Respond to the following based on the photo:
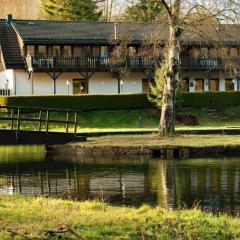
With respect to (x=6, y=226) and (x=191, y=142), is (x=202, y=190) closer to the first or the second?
(x=6, y=226)

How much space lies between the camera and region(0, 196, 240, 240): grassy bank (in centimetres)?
1003

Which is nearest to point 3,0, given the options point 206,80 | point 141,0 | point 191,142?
point 206,80

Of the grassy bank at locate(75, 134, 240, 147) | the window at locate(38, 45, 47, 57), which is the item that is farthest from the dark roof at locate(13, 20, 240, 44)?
the grassy bank at locate(75, 134, 240, 147)

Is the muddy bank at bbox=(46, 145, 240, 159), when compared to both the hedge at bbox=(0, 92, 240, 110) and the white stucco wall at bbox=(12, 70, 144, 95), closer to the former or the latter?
the hedge at bbox=(0, 92, 240, 110)

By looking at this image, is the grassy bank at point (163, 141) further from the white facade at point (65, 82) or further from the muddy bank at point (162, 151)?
the white facade at point (65, 82)

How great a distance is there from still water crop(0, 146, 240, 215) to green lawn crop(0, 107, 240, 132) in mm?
17132

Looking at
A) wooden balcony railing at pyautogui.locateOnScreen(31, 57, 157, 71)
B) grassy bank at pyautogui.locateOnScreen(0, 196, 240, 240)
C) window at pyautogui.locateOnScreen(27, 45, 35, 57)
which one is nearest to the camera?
grassy bank at pyautogui.locateOnScreen(0, 196, 240, 240)

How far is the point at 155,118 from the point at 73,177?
28918 millimetres

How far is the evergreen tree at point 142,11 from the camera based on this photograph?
3575cm

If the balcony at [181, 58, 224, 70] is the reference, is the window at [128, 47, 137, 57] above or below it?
above

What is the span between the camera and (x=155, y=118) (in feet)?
167

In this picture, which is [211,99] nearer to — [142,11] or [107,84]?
[107,84]

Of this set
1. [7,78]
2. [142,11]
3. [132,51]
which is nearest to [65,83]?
[7,78]

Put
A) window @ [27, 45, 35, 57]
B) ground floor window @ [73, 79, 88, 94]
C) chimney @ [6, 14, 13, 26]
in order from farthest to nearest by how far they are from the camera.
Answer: chimney @ [6, 14, 13, 26]
ground floor window @ [73, 79, 88, 94]
window @ [27, 45, 35, 57]
